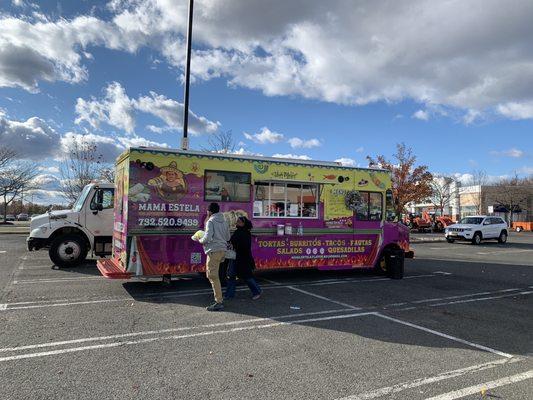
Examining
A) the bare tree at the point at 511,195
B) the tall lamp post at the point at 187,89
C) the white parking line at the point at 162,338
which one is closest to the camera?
the white parking line at the point at 162,338

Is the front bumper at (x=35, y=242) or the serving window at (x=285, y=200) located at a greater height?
the serving window at (x=285, y=200)

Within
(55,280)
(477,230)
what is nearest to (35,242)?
(55,280)

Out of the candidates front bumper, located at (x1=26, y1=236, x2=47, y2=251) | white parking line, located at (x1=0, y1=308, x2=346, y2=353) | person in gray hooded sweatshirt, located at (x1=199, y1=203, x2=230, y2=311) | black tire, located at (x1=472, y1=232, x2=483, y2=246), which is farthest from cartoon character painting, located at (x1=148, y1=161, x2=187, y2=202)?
black tire, located at (x1=472, y1=232, x2=483, y2=246)

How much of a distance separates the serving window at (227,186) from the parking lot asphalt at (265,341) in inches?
81.8

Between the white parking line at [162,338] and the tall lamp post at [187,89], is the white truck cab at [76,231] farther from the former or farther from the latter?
the white parking line at [162,338]

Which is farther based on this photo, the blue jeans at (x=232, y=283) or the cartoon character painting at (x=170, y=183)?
the cartoon character painting at (x=170, y=183)

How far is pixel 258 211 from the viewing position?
998 centimetres

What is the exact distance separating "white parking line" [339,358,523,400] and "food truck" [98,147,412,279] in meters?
5.71

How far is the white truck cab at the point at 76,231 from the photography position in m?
12.2

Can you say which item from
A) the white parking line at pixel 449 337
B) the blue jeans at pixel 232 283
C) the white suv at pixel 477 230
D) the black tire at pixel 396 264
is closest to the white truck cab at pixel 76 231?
the blue jeans at pixel 232 283

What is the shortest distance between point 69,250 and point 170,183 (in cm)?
530

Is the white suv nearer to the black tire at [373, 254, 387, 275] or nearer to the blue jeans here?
the black tire at [373, 254, 387, 275]

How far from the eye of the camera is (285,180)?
33.8 ft

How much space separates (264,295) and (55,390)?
511 centimetres
